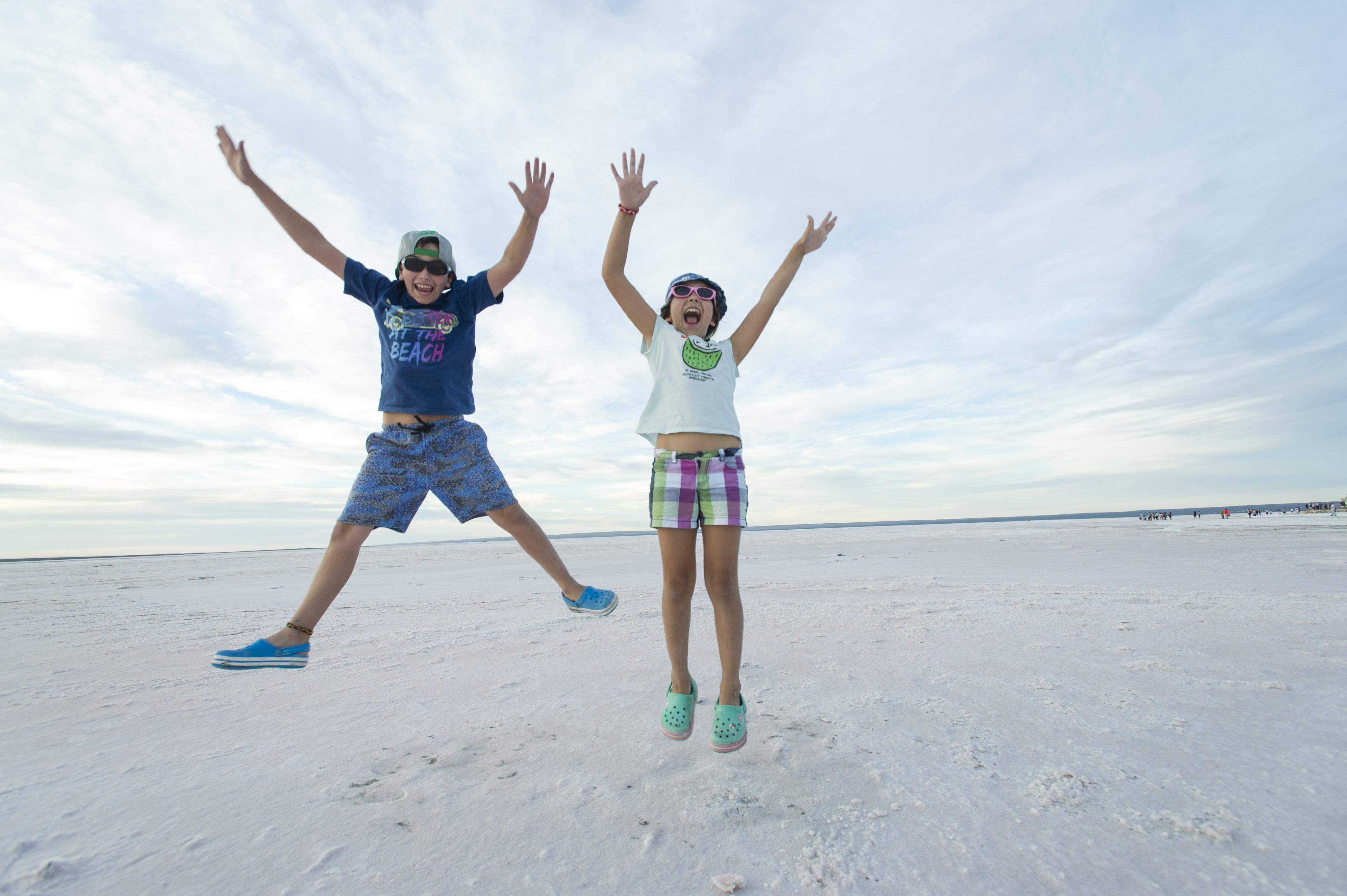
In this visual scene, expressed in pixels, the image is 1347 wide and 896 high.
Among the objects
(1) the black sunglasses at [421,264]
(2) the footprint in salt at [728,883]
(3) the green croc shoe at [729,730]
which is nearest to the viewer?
(2) the footprint in salt at [728,883]

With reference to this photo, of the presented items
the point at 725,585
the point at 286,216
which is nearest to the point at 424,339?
the point at 286,216

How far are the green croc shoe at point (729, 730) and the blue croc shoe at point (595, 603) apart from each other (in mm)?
910

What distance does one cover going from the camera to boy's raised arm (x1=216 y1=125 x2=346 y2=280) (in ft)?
9.39

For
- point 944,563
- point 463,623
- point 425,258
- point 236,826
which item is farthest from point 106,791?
point 944,563

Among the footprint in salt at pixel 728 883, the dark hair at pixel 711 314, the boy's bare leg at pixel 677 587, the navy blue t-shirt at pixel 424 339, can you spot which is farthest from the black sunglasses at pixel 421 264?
the footprint in salt at pixel 728 883

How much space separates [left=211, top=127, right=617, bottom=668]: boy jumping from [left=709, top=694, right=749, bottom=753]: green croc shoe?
94 cm

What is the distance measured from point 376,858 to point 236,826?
52 centimetres

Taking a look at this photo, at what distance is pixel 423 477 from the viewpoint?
116 inches

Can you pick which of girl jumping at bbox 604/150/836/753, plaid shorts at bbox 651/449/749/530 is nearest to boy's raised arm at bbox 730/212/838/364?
girl jumping at bbox 604/150/836/753

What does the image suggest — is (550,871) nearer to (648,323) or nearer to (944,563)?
(648,323)

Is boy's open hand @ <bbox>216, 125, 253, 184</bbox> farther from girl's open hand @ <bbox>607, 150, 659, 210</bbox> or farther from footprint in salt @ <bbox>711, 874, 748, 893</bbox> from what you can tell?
footprint in salt @ <bbox>711, 874, 748, 893</bbox>

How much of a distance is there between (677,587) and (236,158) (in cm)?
295

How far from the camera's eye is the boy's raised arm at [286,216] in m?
2.86

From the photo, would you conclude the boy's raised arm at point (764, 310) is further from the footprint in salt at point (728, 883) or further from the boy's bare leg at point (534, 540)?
the footprint in salt at point (728, 883)
